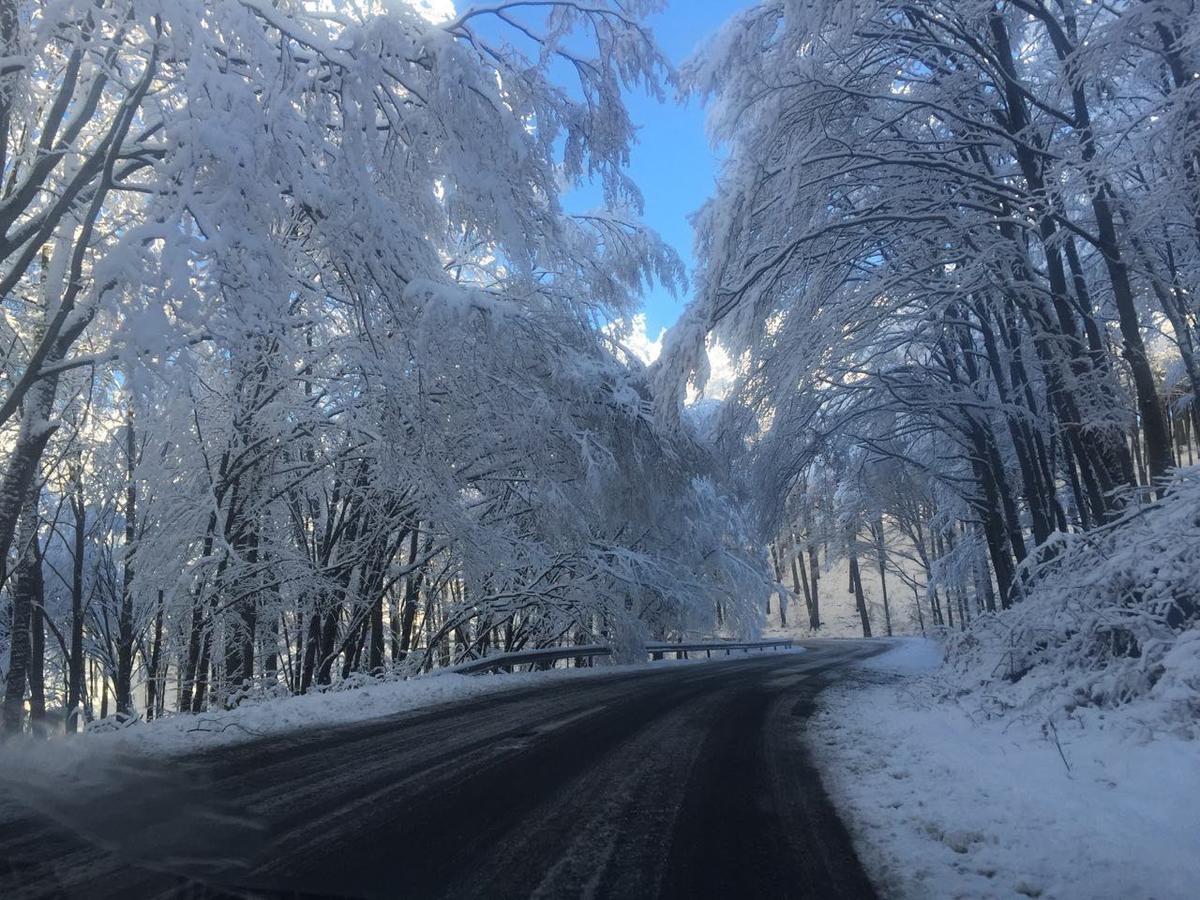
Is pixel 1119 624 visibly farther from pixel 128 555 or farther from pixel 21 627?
pixel 128 555

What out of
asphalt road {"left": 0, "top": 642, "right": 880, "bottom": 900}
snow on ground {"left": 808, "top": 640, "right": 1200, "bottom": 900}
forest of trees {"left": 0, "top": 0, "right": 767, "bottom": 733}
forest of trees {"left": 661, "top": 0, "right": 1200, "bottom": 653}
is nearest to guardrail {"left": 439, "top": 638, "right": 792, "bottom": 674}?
Result: forest of trees {"left": 0, "top": 0, "right": 767, "bottom": 733}

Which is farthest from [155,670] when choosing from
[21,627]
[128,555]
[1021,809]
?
[1021,809]

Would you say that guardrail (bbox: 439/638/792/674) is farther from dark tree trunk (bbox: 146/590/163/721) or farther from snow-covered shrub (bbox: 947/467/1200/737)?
snow-covered shrub (bbox: 947/467/1200/737)

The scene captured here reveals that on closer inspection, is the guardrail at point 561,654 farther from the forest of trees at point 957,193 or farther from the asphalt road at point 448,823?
the asphalt road at point 448,823

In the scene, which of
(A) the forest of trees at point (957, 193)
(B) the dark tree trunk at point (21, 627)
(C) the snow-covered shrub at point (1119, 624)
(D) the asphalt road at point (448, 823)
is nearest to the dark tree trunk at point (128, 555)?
(B) the dark tree trunk at point (21, 627)

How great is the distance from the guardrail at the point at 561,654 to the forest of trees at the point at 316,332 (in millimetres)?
788

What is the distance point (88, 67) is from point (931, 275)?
973 centimetres

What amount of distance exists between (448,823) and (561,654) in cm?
1318

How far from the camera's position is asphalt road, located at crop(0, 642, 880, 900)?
3309 mm

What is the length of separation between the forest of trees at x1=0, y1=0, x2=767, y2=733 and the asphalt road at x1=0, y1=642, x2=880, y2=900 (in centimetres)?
284

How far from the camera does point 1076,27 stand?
29.4 ft

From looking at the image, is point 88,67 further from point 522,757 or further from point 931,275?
point 931,275

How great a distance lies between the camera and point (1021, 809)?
4199 millimetres

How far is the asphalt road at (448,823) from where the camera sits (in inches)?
130
